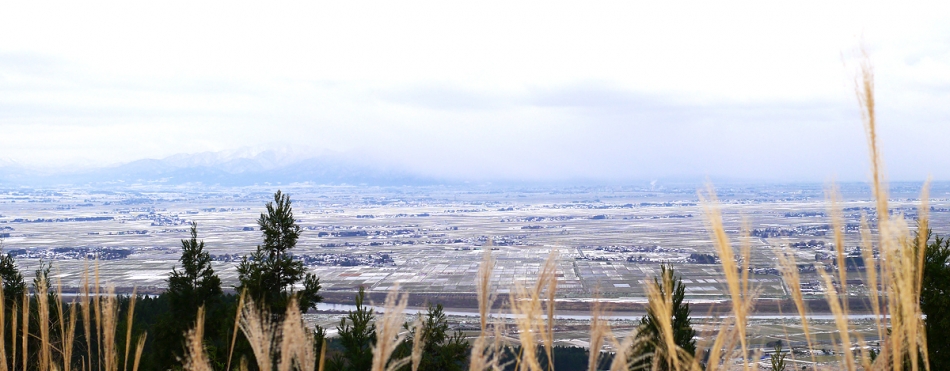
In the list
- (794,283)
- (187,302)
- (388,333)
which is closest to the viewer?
(794,283)

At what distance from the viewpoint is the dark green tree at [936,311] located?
32.0 feet

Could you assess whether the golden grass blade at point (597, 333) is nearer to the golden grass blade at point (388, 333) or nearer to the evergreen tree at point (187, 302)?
the golden grass blade at point (388, 333)

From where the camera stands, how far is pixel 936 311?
32.7 ft

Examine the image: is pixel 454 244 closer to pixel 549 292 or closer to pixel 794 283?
pixel 549 292

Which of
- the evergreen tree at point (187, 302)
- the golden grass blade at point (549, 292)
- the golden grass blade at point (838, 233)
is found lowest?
the evergreen tree at point (187, 302)

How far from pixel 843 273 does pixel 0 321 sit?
4.92 m

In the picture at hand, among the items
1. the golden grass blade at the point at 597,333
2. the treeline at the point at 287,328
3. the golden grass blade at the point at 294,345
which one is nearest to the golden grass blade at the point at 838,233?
the treeline at the point at 287,328

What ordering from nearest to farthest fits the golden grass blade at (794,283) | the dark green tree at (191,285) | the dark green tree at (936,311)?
1. the golden grass blade at (794,283)
2. the dark green tree at (936,311)
3. the dark green tree at (191,285)

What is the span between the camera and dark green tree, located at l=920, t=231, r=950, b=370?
9.76m

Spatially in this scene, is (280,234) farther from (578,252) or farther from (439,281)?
(578,252)

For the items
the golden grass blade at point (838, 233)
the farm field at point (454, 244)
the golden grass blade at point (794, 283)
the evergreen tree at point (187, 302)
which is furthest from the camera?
the farm field at point (454, 244)

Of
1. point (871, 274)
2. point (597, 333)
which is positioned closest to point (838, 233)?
point (871, 274)

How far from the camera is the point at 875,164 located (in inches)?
87.8

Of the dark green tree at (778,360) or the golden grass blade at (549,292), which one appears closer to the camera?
the golden grass blade at (549,292)
